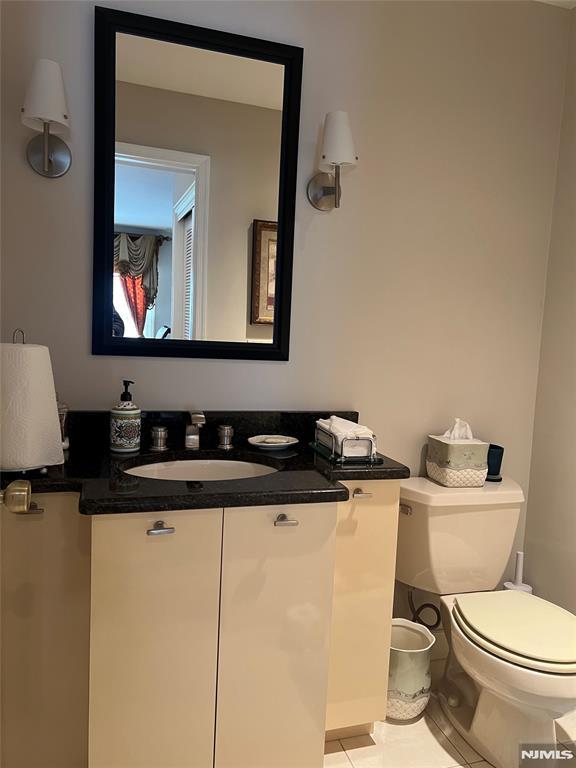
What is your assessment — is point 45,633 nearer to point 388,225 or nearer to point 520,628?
point 520,628

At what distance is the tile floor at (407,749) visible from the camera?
64.7 inches

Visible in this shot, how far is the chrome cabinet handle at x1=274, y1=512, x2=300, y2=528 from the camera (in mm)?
1323

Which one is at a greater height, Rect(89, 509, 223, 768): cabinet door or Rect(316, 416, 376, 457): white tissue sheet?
Rect(316, 416, 376, 457): white tissue sheet

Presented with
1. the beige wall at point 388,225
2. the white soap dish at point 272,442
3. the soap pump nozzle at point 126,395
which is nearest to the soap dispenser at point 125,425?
the soap pump nozzle at point 126,395

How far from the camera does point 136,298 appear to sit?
168 cm

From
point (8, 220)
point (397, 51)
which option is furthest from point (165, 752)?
point (397, 51)

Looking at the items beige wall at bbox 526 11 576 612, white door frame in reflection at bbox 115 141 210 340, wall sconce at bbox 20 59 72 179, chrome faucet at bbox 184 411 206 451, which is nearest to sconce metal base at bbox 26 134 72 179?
wall sconce at bbox 20 59 72 179

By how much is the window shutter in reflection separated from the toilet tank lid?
89 centimetres

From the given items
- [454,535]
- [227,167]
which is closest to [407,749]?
[454,535]

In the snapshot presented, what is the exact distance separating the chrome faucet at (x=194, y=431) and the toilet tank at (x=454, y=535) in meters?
0.71

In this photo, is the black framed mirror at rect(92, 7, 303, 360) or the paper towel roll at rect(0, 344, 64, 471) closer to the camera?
the paper towel roll at rect(0, 344, 64, 471)

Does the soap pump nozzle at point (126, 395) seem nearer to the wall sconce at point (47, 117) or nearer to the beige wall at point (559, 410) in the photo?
the wall sconce at point (47, 117)

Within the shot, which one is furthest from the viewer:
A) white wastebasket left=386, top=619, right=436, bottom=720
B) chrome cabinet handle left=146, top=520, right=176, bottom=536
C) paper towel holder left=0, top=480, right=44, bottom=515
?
white wastebasket left=386, top=619, right=436, bottom=720

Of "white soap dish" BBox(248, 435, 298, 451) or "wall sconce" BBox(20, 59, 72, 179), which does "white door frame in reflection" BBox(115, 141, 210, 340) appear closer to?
"wall sconce" BBox(20, 59, 72, 179)
